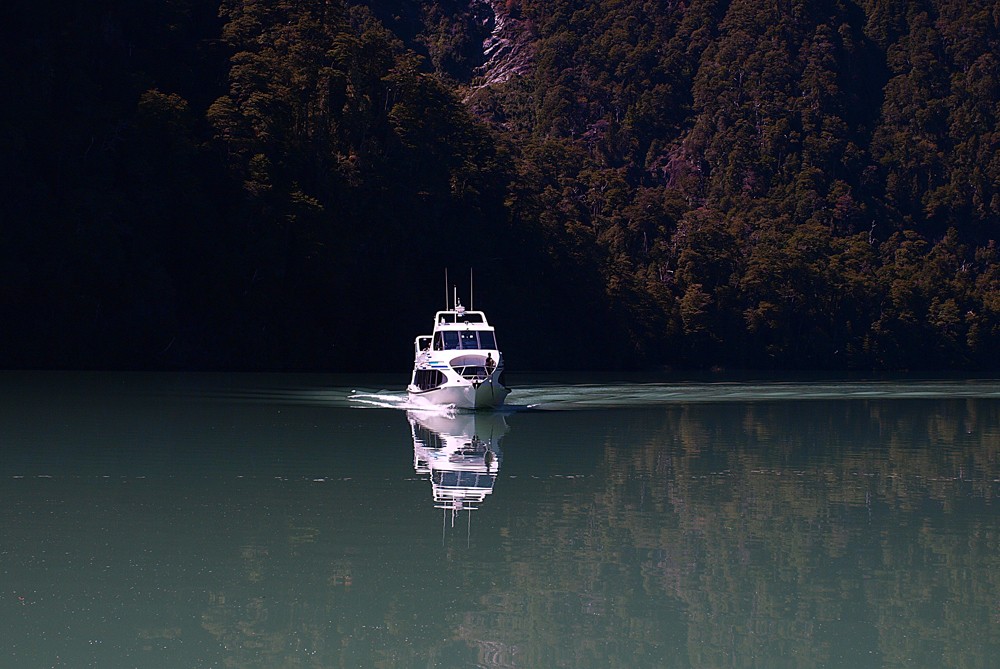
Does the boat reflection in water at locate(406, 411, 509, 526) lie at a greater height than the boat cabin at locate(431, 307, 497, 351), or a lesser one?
lesser

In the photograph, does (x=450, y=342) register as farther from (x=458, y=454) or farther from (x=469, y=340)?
(x=458, y=454)

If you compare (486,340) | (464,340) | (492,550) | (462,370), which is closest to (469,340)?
(464,340)

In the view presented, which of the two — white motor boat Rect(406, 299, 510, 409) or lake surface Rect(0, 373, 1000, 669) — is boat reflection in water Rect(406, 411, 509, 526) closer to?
lake surface Rect(0, 373, 1000, 669)

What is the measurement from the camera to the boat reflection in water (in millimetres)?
23922

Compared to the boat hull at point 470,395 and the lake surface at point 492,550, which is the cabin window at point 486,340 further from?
the lake surface at point 492,550

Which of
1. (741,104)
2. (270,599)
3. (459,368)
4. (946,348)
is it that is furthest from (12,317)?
(741,104)

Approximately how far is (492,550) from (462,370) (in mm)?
30889

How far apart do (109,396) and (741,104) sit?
14556 cm

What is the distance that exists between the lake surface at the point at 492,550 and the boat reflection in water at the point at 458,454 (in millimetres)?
136

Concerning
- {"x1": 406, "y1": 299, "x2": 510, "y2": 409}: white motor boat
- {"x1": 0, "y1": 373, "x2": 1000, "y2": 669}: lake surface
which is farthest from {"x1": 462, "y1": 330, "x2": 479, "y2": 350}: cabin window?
{"x1": 0, "y1": 373, "x2": 1000, "y2": 669}: lake surface

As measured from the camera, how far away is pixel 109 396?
179 feet

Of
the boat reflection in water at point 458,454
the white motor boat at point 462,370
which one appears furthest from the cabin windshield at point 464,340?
the boat reflection in water at point 458,454

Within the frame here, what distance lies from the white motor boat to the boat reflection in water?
630 millimetres

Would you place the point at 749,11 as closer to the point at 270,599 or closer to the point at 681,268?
the point at 681,268
